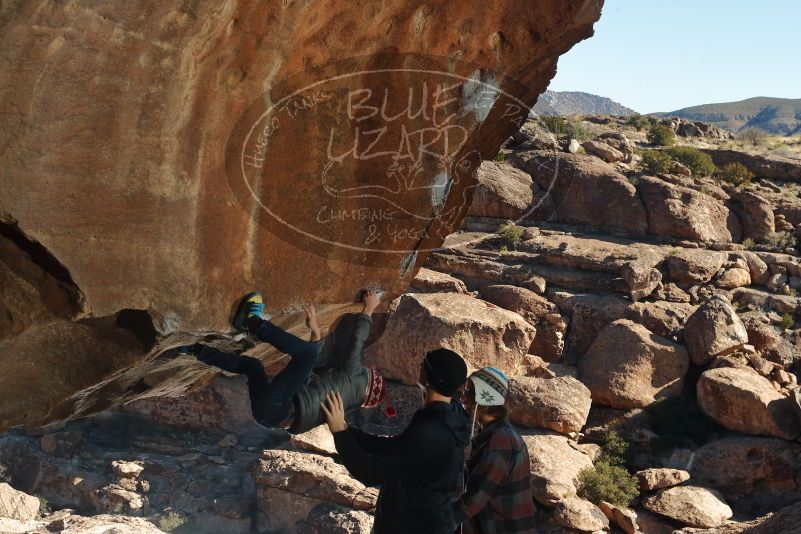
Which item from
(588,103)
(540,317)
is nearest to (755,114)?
(588,103)

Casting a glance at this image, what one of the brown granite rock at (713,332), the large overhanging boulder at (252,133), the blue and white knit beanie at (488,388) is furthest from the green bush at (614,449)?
the blue and white knit beanie at (488,388)

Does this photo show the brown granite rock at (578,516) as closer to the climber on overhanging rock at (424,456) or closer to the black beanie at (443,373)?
the climber on overhanging rock at (424,456)

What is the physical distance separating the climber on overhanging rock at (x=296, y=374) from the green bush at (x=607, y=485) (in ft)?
42.6

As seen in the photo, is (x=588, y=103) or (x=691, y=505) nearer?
(x=691, y=505)

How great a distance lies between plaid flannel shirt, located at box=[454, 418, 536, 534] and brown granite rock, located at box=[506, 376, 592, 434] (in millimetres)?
13739

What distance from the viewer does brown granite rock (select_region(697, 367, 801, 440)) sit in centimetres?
1858

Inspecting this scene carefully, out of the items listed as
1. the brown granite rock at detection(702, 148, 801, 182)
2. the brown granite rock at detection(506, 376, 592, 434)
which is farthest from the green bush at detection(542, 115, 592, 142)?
the brown granite rock at detection(506, 376, 592, 434)

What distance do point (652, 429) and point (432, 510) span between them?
665 inches

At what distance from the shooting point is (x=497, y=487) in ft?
14.4

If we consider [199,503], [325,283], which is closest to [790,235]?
[199,503]

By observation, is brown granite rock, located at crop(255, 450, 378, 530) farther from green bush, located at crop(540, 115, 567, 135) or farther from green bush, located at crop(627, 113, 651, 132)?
green bush, located at crop(627, 113, 651, 132)

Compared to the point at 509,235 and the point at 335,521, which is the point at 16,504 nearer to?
the point at 335,521

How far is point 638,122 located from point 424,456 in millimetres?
35539

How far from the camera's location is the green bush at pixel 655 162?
27594mm
